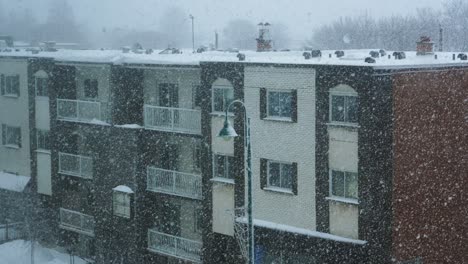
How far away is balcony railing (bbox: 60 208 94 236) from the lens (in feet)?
89.4

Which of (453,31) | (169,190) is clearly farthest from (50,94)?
(453,31)

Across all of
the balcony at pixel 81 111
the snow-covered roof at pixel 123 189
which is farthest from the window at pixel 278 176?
the balcony at pixel 81 111

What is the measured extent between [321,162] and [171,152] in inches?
300

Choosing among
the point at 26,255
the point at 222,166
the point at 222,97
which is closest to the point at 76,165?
the point at 26,255

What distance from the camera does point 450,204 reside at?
66.8 ft

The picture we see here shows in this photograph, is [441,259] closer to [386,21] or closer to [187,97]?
[187,97]

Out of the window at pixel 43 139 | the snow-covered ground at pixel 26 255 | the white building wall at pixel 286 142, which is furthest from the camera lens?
the window at pixel 43 139

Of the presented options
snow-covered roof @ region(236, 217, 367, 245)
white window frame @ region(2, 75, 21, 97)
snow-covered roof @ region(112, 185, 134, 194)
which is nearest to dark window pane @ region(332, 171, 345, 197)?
snow-covered roof @ region(236, 217, 367, 245)

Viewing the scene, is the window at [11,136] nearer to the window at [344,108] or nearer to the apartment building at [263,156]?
the apartment building at [263,156]

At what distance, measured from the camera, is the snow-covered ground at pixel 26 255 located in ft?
84.5

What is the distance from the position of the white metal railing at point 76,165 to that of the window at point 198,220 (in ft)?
17.3

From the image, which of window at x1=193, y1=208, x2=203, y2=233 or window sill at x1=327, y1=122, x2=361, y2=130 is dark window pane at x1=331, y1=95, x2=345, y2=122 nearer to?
window sill at x1=327, y1=122, x2=361, y2=130

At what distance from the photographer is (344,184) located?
738 inches

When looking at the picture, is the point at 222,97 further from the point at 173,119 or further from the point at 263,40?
the point at 263,40
